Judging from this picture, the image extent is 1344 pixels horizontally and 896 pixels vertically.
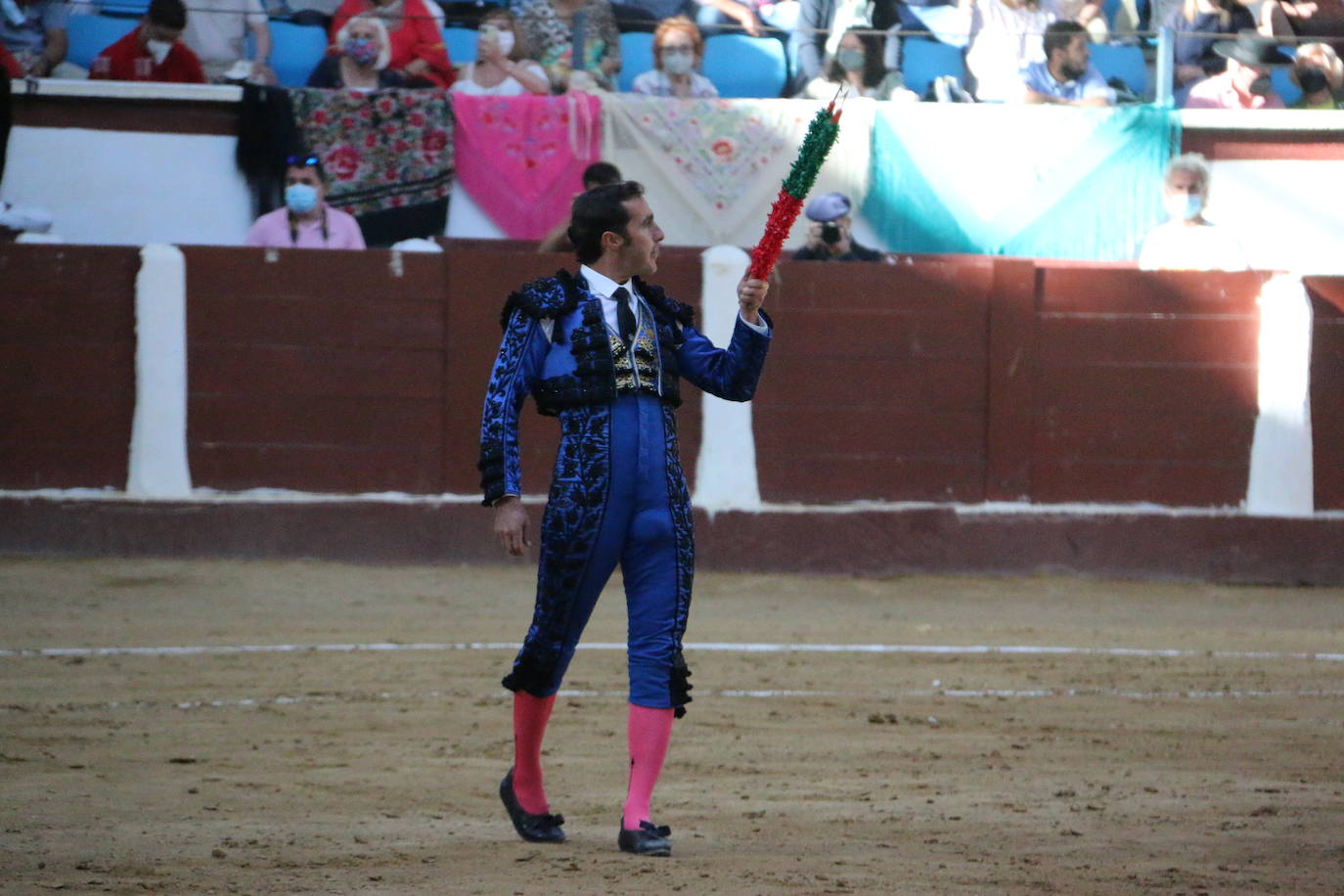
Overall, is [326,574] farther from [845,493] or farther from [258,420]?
[845,493]

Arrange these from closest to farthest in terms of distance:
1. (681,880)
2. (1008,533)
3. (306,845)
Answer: (681,880) < (306,845) < (1008,533)

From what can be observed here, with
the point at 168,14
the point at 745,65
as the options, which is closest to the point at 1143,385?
the point at 745,65

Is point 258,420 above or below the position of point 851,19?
below

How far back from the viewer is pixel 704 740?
5129 mm

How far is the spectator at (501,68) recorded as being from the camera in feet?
33.0

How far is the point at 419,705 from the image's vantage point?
559 centimetres

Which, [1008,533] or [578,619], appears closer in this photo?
[578,619]

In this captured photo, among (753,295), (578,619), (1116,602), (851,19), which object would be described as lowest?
(1116,602)

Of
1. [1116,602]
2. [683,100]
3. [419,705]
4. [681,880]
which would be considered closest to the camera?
[681,880]

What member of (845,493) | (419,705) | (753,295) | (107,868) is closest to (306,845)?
(107,868)

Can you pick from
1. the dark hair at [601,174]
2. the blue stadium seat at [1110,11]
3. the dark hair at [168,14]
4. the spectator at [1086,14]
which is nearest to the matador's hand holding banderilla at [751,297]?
the dark hair at [601,174]

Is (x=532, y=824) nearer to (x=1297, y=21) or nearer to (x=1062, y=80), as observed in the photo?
(x=1062, y=80)

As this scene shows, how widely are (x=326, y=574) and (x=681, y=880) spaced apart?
5.11m

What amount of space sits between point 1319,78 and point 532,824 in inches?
330
